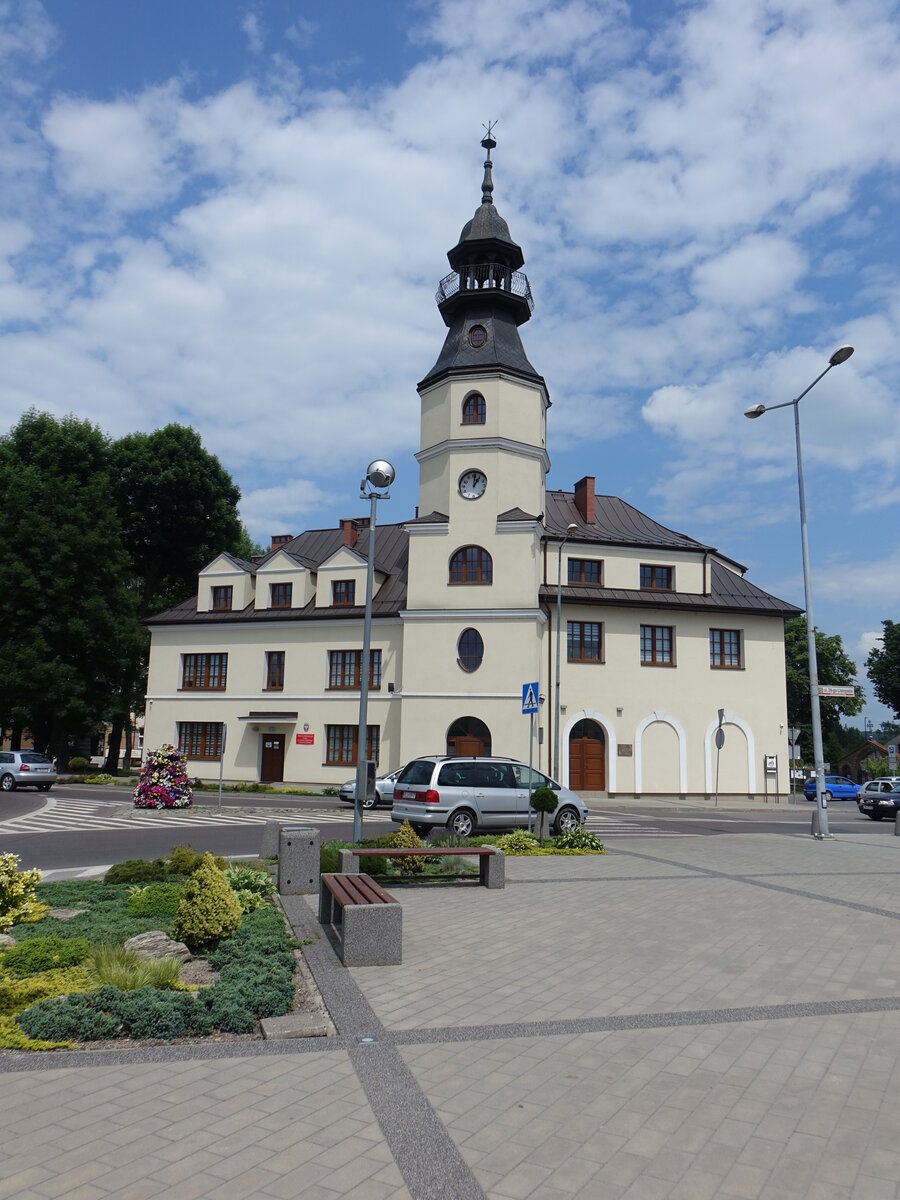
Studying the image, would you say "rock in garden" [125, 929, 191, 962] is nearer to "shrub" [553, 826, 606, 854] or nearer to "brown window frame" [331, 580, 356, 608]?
"shrub" [553, 826, 606, 854]

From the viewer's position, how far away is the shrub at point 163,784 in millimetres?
26000

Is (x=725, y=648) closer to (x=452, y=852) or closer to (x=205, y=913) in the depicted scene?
(x=452, y=852)

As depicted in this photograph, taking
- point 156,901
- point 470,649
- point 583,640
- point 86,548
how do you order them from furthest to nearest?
point 86,548, point 583,640, point 470,649, point 156,901

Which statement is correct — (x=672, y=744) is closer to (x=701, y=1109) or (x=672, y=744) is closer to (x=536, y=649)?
(x=536, y=649)

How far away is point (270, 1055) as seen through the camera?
5.44 meters

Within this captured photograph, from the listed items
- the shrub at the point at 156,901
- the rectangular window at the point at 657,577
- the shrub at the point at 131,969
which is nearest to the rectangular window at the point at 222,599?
the rectangular window at the point at 657,577

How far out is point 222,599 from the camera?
4119 centimetres

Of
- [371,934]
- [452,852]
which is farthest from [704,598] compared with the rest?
[371,934]

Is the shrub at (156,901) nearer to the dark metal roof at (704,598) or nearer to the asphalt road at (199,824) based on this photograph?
the asphalt road at (199,824)

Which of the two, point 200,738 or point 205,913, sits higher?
point 200,738

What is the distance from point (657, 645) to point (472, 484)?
975 cm

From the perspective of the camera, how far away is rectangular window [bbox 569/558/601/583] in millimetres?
35969

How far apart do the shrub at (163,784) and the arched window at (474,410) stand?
16.4 metres

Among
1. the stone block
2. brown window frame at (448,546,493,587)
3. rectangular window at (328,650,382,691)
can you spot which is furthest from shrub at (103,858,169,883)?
rectangular window at (328,650,382,691)
